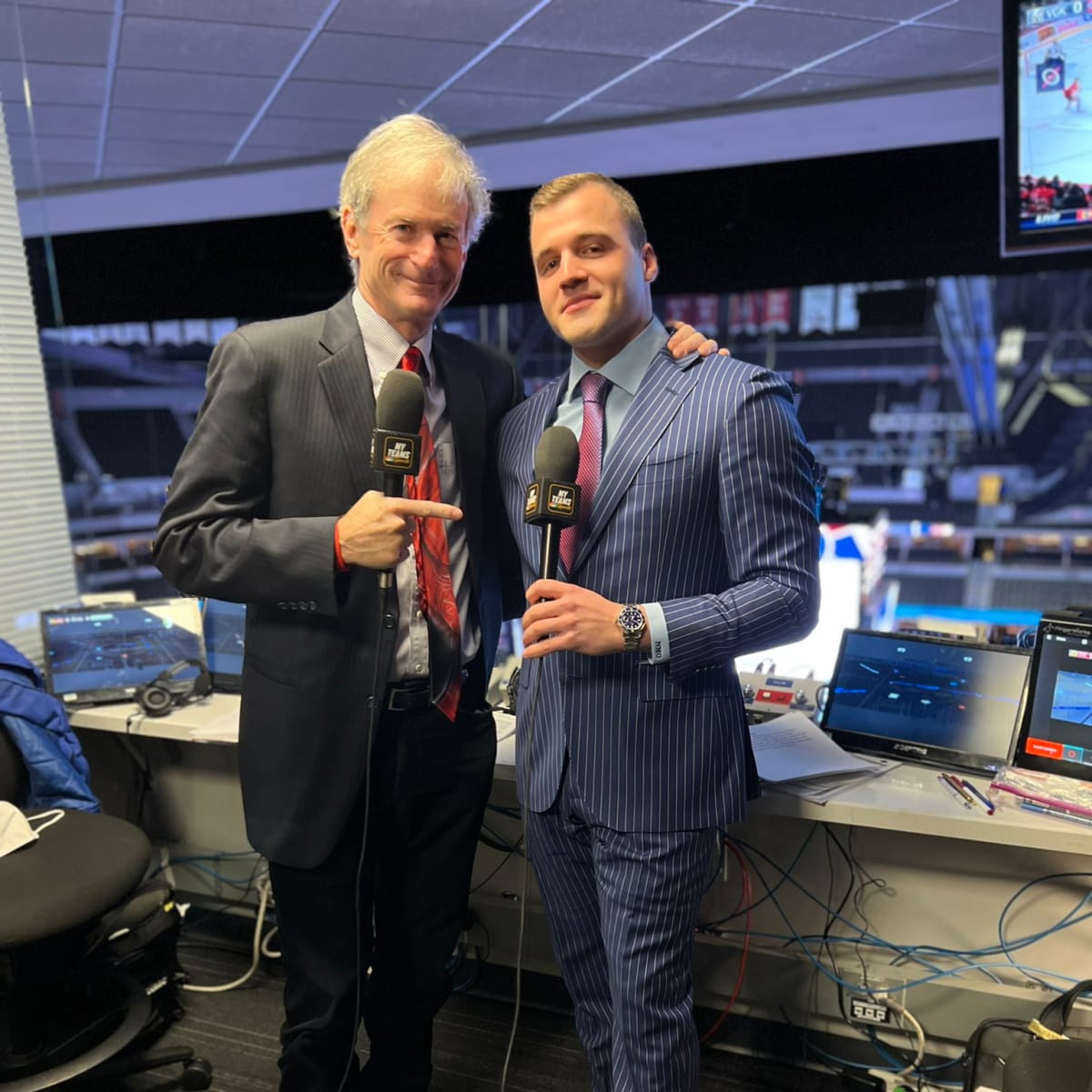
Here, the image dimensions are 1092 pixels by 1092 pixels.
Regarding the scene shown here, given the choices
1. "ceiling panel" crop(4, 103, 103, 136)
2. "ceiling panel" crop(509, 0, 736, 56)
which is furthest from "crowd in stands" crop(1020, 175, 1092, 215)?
"ceiling panel" crop(4, 103, 103, 136)

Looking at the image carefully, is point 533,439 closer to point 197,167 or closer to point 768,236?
point 768,236

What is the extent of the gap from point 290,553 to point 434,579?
0.26 meters

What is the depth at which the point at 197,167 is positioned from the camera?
4.76 m

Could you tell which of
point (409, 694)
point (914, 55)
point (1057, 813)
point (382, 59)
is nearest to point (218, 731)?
point (409, 694)

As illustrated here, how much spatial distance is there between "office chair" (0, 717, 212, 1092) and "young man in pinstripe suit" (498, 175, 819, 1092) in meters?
1.09

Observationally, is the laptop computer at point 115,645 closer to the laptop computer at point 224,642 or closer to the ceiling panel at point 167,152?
the laptop computer at point 224,642

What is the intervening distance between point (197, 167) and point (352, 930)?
14.9 feet

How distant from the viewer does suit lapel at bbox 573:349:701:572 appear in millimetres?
1328

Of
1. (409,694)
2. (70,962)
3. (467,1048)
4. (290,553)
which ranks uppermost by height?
(290,553)

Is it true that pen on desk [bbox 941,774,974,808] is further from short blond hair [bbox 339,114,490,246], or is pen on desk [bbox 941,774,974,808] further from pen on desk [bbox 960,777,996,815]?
short blond hair [bbox 339,114,490,246]

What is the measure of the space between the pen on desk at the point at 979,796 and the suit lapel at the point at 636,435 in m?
1.02

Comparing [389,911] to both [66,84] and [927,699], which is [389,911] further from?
[66,84]

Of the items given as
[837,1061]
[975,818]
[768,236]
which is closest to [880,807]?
[975,818]

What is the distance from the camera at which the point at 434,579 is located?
1512mm
